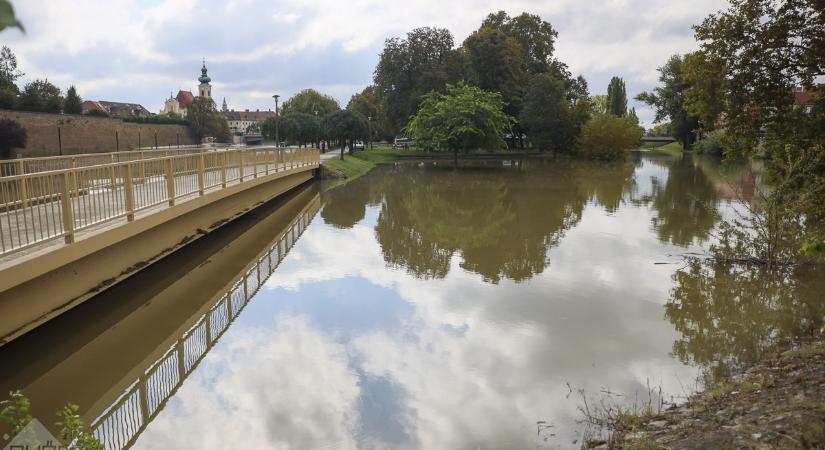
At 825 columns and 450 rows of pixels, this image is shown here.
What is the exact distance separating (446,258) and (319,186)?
739 inches

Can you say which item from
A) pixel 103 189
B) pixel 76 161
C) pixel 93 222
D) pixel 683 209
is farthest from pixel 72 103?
pixel 683 209

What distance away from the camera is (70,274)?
26.6ft

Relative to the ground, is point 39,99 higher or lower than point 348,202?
higher

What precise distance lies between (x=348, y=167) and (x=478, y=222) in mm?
21259

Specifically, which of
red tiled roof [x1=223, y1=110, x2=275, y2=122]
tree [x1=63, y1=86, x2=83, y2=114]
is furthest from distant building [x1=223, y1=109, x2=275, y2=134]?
tree [x1=63, y1=86, x2=83, y2=114]

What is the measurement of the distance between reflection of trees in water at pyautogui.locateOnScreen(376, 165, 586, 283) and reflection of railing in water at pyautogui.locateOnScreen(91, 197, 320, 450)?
3622 millimetres

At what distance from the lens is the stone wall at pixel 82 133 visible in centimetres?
4162

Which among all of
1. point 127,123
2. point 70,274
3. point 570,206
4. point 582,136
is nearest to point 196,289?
point 70,274

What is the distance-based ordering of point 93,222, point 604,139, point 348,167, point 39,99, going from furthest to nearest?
point 604,139 < point 39,99 < point 348,167 < point 93,222

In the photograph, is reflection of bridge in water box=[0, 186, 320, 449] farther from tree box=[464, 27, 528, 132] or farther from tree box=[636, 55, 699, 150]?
tree box=[636, 55, 699, 150]

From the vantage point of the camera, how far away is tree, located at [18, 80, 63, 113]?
4466 cm

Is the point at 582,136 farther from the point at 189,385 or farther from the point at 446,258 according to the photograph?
the point at 189,385

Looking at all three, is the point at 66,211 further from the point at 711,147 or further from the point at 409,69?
the point at 711,147

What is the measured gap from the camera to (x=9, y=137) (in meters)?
36.8
